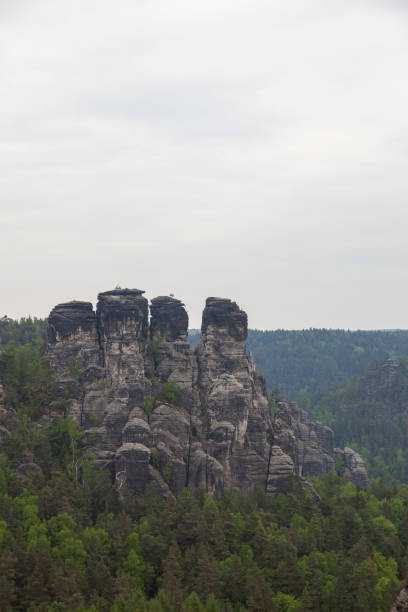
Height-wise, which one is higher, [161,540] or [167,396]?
[167,396]

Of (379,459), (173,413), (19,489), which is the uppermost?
(173,413)

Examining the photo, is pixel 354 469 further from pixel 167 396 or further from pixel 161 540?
pixel 161 540

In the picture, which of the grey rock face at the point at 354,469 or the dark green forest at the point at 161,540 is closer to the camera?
the dark green forest at the point at 161,540

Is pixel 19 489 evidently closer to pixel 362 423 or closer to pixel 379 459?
pixel 379 459

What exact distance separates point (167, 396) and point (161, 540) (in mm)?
23735

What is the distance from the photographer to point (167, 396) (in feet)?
307

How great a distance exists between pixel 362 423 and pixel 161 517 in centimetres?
12466

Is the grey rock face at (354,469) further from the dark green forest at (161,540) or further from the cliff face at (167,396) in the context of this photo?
the dark green forest at (161,540)

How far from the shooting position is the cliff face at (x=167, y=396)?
87.1 m

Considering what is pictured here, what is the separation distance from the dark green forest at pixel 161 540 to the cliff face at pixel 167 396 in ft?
9.44

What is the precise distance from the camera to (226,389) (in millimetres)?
92438

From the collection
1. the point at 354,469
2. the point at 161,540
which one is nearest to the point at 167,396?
the point at 161,540

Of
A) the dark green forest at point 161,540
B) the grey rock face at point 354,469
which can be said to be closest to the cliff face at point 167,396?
the dark green forest at point 161,540

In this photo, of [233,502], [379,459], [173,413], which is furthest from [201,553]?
[379,459]
